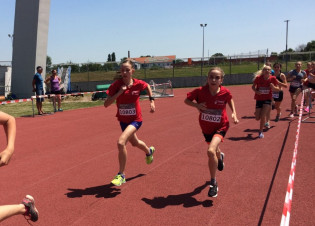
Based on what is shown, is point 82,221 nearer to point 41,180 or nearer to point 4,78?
point 41,180

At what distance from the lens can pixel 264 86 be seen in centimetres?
832

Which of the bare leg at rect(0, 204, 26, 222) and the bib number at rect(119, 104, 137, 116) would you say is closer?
the bare leg at rect(0, 204, 26, 222)

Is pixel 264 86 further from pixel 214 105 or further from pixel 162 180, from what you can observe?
pixel 162 180

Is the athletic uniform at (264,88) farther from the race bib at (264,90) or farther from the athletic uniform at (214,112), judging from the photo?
the athletic uniform at (214,112)

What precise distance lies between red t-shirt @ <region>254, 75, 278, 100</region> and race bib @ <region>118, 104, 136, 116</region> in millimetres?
4723

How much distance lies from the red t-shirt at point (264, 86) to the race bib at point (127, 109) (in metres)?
4.72

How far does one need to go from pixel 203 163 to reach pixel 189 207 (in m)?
1.97

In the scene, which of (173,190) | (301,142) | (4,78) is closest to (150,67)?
(4,78)

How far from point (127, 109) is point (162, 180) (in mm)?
1358

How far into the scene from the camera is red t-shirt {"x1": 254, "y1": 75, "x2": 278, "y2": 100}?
829cm

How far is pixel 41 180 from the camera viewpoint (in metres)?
5.23

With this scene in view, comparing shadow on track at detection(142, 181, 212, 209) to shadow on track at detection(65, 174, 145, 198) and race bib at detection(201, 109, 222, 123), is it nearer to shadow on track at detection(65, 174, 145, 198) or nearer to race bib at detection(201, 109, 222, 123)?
shadow on track at detection(65, 174, 145, 198)

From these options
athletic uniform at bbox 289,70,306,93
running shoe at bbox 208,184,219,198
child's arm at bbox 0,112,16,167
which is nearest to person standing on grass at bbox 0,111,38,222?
child's arm at bbox 0,112,16,167

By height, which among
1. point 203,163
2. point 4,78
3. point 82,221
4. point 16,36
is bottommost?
point 82,221
